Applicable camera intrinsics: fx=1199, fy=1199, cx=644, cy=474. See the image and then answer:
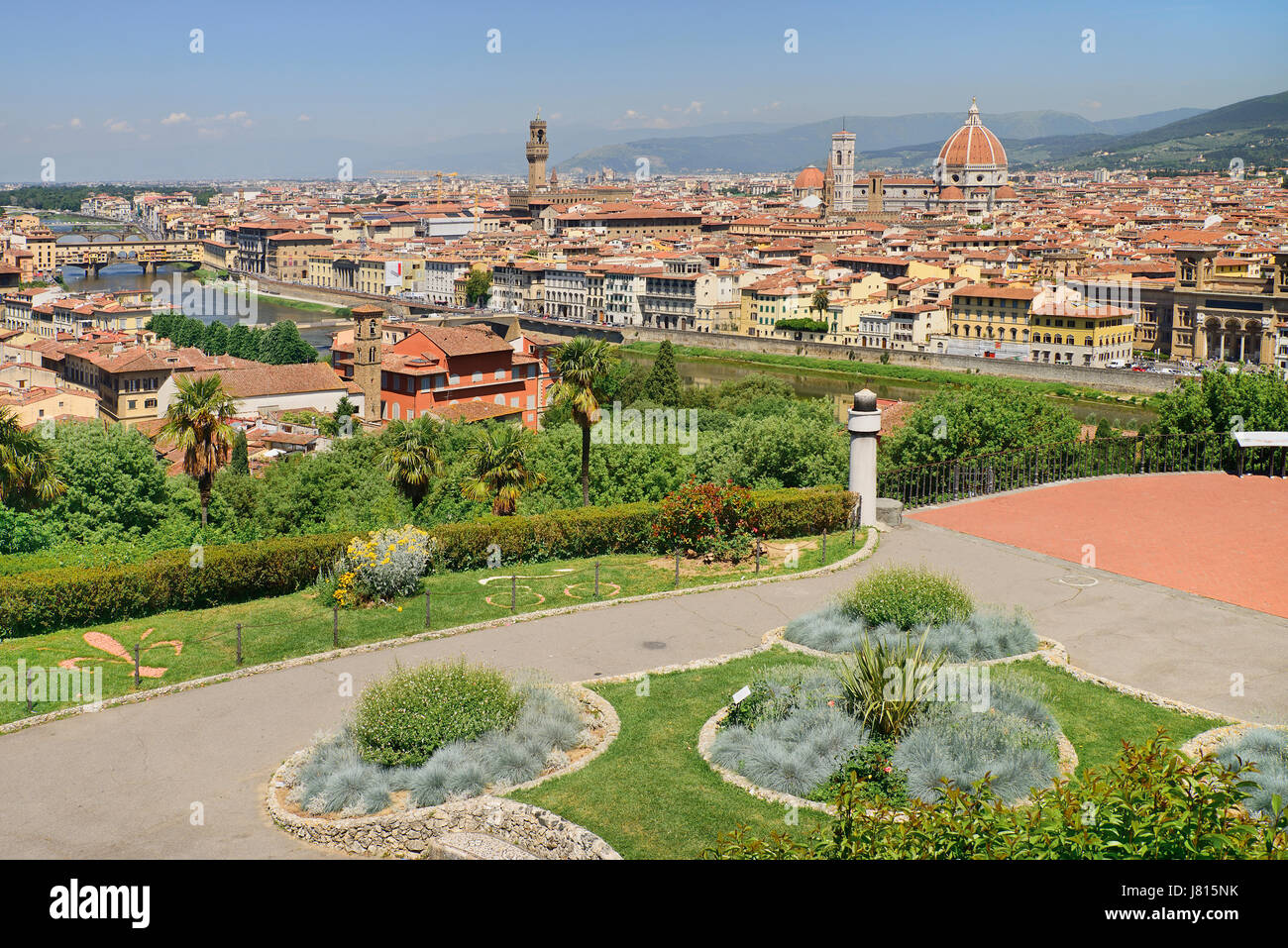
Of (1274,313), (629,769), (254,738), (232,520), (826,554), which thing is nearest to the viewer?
(629,769)

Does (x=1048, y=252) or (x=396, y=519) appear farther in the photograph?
(x=1048, y=252)

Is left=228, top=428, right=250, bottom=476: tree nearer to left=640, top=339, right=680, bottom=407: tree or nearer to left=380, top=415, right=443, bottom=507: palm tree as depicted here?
left=380, top=415, right=443, bottom=507: palm tree

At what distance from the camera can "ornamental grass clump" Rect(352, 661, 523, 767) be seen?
791 centimetres

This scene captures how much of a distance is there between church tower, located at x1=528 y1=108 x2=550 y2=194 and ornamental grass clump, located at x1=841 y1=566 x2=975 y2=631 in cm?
13513

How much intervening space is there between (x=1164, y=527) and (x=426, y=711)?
10521mm

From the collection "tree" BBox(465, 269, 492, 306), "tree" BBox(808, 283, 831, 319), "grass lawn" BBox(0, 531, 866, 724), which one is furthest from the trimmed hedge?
"tree" BBox(465, 269, 492, 306)

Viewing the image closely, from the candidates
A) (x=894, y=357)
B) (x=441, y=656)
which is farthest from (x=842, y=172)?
(x=441, y=656)

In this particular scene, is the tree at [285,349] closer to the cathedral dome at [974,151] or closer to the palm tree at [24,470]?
the palm tree at [24,470]
